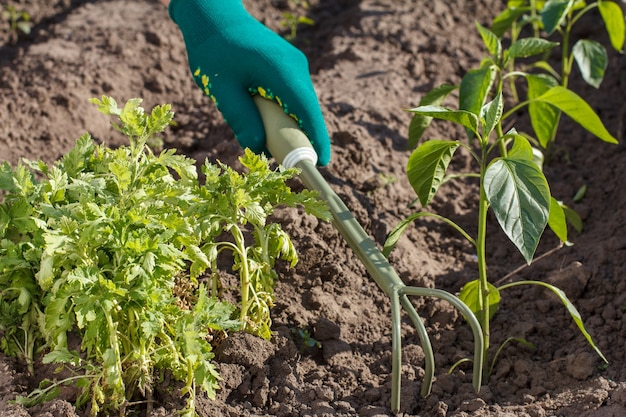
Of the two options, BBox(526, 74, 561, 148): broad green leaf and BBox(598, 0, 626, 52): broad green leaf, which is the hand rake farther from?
BBox(598, 0, 626, 52): broad green leaf

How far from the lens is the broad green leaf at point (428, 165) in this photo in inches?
97.7

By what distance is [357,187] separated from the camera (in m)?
3.36

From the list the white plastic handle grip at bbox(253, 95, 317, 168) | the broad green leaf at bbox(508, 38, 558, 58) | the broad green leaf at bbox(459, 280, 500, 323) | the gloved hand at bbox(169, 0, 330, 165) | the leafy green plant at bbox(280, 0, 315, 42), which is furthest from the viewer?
the leafy green plant at bbox(280, 0, 315, 42)

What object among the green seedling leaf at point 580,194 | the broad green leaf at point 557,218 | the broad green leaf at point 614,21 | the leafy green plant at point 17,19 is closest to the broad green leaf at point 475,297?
the broad green leaf at point 557,218

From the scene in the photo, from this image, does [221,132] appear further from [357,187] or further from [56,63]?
[56,63]

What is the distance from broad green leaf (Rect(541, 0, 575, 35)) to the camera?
337cm

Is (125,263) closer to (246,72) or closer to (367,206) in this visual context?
(246,72)

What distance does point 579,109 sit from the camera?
2711 mm

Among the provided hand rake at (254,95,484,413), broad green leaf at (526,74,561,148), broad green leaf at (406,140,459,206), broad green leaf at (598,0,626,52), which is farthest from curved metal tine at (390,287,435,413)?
broad green leaf at (598,0,626,52)

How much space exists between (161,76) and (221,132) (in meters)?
0.75

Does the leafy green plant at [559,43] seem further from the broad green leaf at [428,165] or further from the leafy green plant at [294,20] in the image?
the leafy green plant at [294,20]

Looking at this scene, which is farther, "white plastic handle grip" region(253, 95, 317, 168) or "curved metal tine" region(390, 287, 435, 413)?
"white plastic handle grip" region(253, 95, 317, 168)

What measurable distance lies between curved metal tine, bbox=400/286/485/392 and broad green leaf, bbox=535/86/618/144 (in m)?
0.77

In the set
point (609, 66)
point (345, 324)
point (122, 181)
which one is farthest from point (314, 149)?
point (609, 66)
